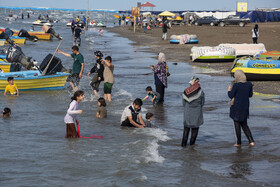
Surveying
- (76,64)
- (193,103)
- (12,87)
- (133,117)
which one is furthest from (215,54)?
(193,103)

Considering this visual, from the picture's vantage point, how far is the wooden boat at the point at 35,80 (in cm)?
1712

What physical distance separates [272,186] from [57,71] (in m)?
12.0

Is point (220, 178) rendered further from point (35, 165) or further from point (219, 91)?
point (219, 91)

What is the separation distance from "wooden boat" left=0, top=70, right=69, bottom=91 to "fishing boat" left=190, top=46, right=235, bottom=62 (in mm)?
11008

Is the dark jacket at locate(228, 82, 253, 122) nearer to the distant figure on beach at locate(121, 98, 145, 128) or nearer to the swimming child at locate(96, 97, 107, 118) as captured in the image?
the distant figure on beach at locate(121, 98, 145, 128)

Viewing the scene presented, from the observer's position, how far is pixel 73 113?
31.6ft

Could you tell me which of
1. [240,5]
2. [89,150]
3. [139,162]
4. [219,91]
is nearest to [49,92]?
[219,91]

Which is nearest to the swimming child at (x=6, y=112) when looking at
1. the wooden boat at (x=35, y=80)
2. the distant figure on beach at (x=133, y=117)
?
the distant figure on beach at (x=133, y=117)

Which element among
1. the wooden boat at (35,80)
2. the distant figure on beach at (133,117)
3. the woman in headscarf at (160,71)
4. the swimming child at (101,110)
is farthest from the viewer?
the wooden boat at (35,80)

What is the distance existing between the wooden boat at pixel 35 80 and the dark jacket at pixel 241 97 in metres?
9.38

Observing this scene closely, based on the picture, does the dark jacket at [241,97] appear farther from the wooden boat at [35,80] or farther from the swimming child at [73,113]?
the wooden boat at [35,80]

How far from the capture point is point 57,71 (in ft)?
59.0

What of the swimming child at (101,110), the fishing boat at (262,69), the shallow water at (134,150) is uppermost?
the fishing boat at (262,69)

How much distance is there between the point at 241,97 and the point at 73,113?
3417 mm
